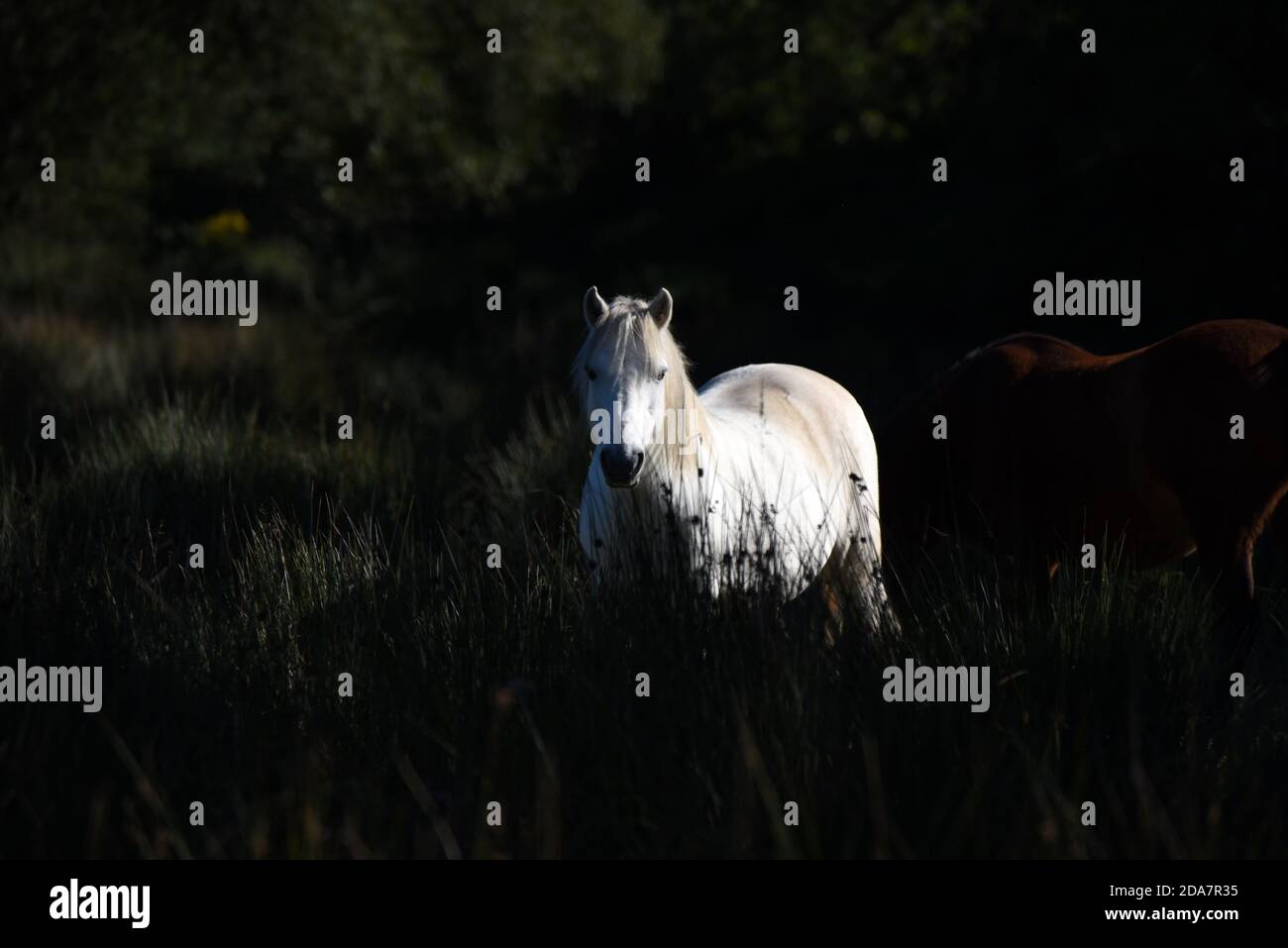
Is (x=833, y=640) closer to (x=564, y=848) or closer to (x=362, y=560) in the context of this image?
(x=564, y=848)

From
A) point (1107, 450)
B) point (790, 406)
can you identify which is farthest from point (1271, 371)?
point (790, 406)

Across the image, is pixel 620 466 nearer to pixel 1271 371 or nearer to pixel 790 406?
pixel 790 406

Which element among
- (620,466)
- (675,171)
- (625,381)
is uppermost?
(675,171)

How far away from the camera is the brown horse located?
452cm

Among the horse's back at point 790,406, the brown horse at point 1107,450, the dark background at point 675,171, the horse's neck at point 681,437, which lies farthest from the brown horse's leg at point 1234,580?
the dark background at point 675,171

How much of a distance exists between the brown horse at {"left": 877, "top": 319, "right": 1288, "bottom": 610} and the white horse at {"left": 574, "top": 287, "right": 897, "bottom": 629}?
0.48 metres

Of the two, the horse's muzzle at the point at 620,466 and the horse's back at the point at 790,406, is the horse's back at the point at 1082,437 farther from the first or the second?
the horse's muzzle at the point at 620,466

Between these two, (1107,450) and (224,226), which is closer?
(1107,450)

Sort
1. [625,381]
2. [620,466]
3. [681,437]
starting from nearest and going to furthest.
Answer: [620,466] → [625,381] → [681,437]

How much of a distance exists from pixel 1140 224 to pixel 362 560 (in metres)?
7.39

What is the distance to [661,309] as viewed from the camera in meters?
4.60

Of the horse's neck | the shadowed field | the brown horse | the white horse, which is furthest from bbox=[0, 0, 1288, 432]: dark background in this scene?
the shadowed field

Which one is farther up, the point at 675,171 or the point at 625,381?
the point at 675,171

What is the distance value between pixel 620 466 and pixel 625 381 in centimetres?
32
